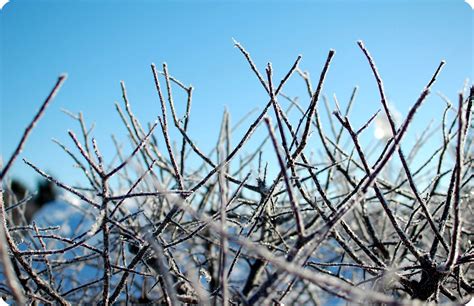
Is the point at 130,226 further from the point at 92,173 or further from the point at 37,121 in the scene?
the point at 37,121

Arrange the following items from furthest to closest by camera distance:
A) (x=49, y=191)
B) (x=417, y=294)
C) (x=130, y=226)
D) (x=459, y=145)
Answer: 1. (x=49, y=191)
2. (x=130, y=226)
3. (x=417, y=294)
4. (x=459, y=145)

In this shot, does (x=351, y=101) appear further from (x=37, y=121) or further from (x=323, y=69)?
(x=37, y=121)

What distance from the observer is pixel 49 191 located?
49.1 feet

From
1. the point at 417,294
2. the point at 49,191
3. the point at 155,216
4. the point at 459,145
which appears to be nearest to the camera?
the point at 459,145

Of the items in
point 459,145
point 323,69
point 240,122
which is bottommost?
point 459,145

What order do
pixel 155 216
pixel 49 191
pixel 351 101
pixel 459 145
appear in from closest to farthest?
pixel 459 145 → pixel 351 101 → pixel 155 216 → pixel 49 191

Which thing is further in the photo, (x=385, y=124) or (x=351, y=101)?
(x=385, y=124)

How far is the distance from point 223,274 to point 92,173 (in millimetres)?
1638

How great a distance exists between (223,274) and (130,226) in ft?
5.03

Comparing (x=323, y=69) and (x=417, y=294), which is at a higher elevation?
(x=323, y=69)

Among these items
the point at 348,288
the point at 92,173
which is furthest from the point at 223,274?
the point at 92,173

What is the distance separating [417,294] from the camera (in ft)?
4.37

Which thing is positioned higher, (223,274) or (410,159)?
(410,159)

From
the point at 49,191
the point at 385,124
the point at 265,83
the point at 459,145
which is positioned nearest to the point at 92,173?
the point at 265,83
